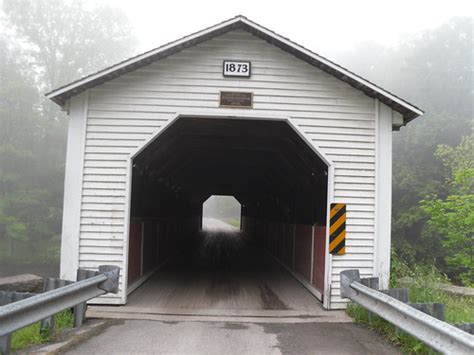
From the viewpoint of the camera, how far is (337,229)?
25.8ft

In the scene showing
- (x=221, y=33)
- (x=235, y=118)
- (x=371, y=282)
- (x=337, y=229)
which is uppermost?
(x=221, y=33)

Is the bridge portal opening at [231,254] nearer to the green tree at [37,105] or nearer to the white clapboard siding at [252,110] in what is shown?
the white clapboard siding at [252,110]

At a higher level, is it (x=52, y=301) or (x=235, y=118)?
(x=235, y=118)

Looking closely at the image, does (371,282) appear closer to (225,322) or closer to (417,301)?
(417,301)

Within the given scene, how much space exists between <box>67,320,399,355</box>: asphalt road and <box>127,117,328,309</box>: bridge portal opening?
1354mm

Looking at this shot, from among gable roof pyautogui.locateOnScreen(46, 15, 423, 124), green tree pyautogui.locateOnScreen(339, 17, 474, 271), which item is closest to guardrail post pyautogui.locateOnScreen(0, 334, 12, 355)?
gable roof pyautogui.locateOnScreen(46, 15, 423, 124)

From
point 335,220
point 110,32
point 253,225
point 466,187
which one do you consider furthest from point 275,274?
point 110,32

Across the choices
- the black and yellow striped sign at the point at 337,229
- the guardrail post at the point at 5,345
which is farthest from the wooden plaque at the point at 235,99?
the guardrail post at the point at 5,345

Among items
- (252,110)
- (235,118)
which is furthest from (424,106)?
(235,118)

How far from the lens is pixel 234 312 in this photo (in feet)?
24.0

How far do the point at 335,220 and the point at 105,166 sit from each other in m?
3.86

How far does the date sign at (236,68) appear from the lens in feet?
26.3

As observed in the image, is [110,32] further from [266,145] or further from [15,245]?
[266,145]

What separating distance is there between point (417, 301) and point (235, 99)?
13.6 feet
